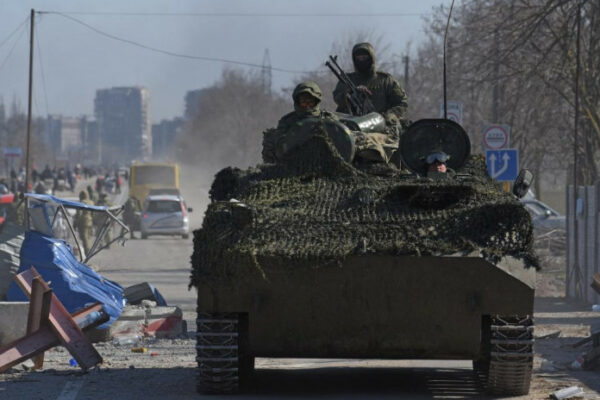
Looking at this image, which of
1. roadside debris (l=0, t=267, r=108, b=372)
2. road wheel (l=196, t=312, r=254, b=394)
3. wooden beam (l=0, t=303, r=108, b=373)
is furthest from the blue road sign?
road wheel (l=196, t=312, r=254, b=394)

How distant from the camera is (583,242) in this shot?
21.2m

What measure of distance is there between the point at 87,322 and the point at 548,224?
2811 cm

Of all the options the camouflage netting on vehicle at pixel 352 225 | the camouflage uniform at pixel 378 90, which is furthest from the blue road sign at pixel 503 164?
the camouflage netting on vehicle at pixel 352 225

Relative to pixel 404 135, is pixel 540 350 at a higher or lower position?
lower

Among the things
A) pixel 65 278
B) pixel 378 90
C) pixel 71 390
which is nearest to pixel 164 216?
pixel 65 278

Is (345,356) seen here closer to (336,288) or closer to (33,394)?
(336,288)

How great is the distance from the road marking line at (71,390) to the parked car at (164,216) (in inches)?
1284

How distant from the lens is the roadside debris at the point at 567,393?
983cm

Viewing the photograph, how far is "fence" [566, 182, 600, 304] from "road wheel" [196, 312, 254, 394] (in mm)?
11258

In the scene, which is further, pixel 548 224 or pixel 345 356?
pixel 548 224

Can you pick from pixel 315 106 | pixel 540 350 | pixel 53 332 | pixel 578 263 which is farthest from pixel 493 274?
pixel 578 263

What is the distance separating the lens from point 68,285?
14.4m

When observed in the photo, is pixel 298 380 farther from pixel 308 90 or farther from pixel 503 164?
pixel 503 164

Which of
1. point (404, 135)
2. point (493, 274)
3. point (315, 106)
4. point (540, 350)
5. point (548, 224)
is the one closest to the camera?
point (493, 274)
